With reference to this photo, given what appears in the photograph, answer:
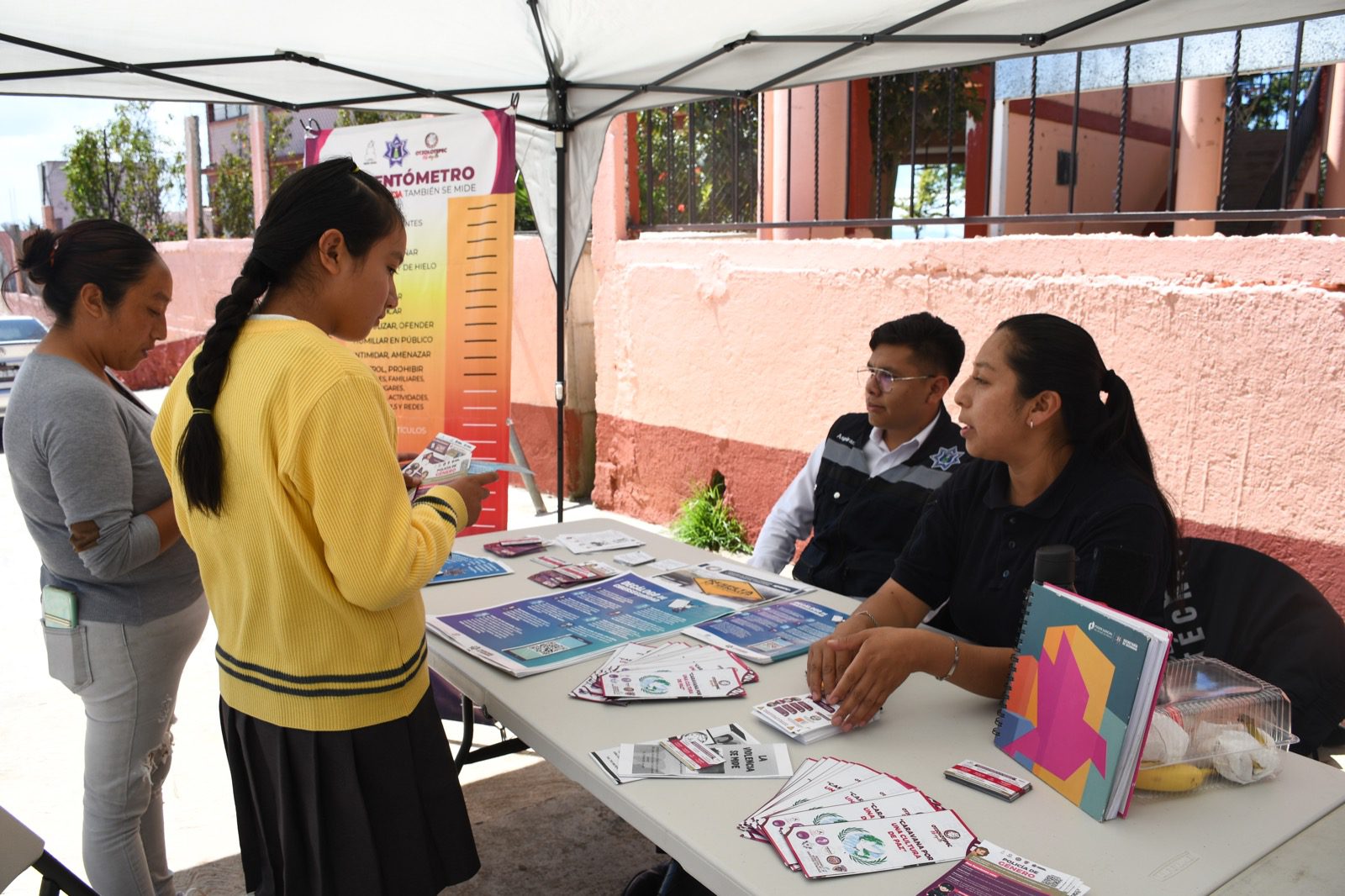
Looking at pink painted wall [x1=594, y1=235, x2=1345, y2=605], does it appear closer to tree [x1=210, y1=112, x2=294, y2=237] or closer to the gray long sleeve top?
the gray long sleeve top

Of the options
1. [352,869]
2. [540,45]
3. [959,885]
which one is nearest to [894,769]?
[959,885]

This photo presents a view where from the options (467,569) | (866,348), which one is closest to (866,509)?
(467,569)

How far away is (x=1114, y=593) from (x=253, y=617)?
1452mm

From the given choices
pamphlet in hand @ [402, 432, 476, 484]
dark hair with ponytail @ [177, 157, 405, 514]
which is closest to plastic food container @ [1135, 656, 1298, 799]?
pamphlet in hand @ [402, 432, 476, 484]

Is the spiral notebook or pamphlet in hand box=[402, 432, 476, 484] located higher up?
pamphlet in hand box=[402, 432, 476, 484]

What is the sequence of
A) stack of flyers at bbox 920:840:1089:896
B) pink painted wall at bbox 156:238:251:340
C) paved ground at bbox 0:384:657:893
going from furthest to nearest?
pink painted wall at bbox 156:238:251:340, paved ground at bbox 0:384:657:893, stack of flyers at bbox 920:840:1089:896

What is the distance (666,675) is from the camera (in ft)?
6.17

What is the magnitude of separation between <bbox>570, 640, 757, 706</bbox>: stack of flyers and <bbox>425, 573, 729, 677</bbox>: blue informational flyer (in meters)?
0.10

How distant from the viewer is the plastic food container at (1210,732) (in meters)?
1.45

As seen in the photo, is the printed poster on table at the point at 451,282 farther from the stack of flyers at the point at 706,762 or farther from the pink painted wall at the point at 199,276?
the pink painted wall at the point at 199,276

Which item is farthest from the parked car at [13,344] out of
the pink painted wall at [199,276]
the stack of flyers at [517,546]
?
the stack of flyers at [517,546]

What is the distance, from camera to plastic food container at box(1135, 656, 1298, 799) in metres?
1.45

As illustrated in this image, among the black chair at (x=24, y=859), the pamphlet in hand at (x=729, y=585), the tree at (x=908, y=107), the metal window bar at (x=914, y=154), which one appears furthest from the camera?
the tree at (x=908, y=107)

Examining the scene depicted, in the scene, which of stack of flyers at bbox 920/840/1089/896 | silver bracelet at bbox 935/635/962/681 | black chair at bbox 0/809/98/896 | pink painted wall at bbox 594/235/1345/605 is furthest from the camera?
pink painted wall at bbox 594/235/1345/605
